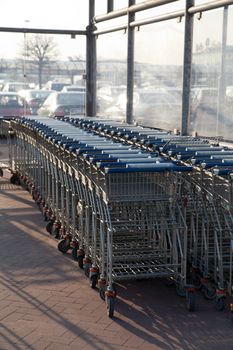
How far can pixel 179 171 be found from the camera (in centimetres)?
531

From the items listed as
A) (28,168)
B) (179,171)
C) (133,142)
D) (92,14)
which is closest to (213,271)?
(179,171)

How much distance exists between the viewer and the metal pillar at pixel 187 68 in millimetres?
8922

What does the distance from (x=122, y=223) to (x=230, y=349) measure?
6.77 ft

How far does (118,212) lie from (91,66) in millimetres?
8113

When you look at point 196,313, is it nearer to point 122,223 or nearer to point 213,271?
point 213,271

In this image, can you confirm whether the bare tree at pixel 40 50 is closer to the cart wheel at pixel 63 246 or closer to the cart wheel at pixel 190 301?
the cart wheel at pixel 63 246

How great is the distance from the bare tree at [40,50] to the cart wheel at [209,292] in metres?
9.25

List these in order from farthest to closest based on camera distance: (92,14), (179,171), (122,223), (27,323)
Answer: (92,14) < (122,223) < (179,171) < (27,323)

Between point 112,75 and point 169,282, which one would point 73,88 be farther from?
point 169,282

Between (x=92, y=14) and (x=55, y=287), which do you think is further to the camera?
(x=92, y=14)

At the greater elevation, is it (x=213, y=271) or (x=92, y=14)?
(x=92, y=14)

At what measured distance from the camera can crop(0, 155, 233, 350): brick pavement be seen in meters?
4.62

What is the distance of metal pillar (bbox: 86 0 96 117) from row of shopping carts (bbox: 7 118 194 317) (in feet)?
21.3

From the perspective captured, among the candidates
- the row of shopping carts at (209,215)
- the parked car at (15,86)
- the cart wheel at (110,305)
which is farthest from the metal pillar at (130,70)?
the cart wheel at (110,305)
